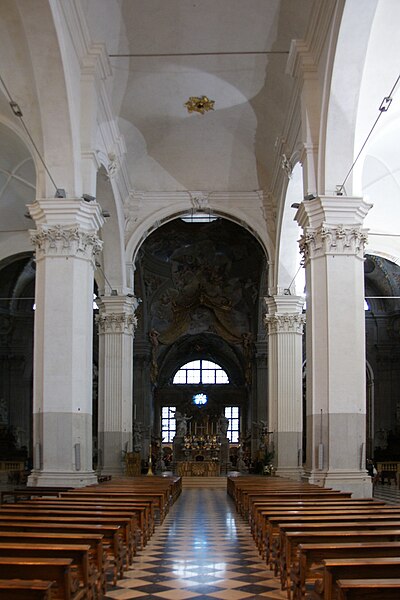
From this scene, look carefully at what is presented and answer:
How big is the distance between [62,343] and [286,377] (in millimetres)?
11261

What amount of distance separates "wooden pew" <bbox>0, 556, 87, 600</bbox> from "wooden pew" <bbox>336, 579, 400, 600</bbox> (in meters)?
1.73

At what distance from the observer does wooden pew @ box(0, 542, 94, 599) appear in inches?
223

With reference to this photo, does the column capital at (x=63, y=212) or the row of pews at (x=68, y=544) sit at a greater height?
the column capital at (x=63, y=212)

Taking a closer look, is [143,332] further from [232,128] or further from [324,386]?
[324,386]

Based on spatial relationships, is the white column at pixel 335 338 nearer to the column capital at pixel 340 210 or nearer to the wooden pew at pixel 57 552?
the column capital at pixel 340 210

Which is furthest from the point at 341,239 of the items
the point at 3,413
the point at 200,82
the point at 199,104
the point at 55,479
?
the point at 3,413

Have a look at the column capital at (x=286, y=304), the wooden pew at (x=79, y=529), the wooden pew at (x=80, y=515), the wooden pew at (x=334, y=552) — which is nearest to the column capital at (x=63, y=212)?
the wooden pew at (x=80, y=515)

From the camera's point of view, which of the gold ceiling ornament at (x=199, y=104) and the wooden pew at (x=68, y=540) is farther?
the gold ceiling ornament at (x=199, y=104)

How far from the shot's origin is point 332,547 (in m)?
5.72

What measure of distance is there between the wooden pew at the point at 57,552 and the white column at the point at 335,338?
8.93 m

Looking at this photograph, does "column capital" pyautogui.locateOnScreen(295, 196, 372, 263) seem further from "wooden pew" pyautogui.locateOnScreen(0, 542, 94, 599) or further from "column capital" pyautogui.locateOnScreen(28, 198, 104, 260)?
"wooden pew" pyautogui.locateOnScreen(0, 542, 94, 599)

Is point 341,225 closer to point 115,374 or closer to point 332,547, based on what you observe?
point 332,547

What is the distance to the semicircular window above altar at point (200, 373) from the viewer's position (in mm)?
46188

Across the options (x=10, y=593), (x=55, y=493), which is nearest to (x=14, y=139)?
(x=55, y=493)
